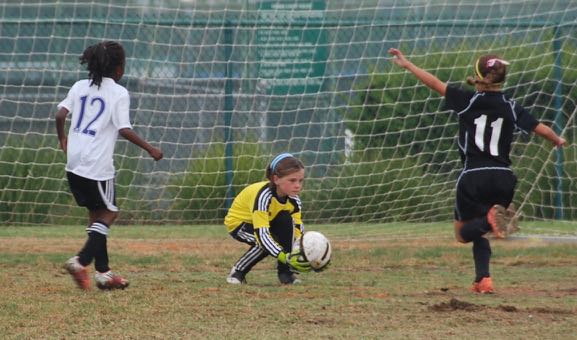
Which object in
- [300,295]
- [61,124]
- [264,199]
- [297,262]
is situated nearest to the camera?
[300,295]

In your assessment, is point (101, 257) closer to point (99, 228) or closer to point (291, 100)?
point (99, 228)

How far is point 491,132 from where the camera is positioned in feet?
24.5

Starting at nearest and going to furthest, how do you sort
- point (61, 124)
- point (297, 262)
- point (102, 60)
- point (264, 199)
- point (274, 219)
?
point (297, 262) < point (102, 60) < point (61, 124) < point (264, 199) < point (274, 219)

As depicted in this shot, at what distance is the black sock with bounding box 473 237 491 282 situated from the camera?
7.53m

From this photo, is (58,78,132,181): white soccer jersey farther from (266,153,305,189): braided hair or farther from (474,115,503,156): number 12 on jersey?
(474,115,503,156): number 12 on jersey

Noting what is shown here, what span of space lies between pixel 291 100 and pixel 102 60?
19.6 feet

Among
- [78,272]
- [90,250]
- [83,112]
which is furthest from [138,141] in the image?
[78,272]

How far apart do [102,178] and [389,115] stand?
6053mm

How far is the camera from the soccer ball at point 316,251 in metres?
7.27

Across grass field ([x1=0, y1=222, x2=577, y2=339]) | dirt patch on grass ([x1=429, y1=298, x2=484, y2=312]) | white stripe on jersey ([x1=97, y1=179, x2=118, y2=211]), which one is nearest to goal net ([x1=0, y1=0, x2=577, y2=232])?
grass field ([x1=0, y1=222, x2=577, y2=339])

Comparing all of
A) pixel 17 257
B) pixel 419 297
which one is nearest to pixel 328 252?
pixel 419 297

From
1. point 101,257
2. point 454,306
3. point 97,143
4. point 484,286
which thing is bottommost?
point 101,257

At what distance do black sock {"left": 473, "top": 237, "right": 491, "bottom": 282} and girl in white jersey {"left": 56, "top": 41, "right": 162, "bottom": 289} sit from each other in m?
2.06

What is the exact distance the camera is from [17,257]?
9.81 m
